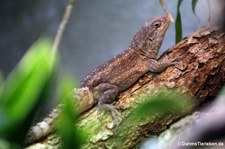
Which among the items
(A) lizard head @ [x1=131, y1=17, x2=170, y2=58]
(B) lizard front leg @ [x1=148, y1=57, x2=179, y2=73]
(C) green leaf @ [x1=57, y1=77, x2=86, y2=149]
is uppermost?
(A) lizard head @ [x1=131, y1=17, x2=170, y2=58]

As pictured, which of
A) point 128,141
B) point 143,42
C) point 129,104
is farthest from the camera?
point 143,42

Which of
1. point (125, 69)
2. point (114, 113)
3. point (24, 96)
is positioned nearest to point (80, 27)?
point (125, 69)

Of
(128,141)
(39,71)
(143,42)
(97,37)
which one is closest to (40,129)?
(128,141)

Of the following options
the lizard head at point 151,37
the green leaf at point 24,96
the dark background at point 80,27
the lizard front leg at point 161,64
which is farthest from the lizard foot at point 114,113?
the dark background at point 80,27

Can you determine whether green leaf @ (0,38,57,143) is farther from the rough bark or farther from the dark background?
the dark background

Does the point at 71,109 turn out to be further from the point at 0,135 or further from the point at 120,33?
the point at 120,33

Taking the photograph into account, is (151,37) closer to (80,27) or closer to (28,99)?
(80,27)

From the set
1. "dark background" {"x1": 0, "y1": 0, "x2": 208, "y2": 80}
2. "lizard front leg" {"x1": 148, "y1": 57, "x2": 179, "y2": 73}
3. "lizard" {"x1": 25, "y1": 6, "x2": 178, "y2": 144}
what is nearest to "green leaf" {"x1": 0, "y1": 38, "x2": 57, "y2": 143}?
"lizard" {"x1": 25, "y1": 6, "x2": 178, "y2": 144}
